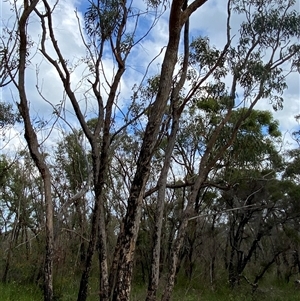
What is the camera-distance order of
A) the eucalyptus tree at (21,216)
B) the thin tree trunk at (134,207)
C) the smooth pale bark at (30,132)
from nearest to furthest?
the thin tree trunk at (134,207) → the smooth pale bark at (30,132) → the eucalyptus tree at (21,216)

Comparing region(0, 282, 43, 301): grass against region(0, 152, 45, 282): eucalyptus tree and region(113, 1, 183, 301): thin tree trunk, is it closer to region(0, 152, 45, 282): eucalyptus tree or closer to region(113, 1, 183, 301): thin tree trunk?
region(0, 152, 45, 282): eucalyptus tree

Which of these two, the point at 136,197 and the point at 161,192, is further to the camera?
the point at 161,192

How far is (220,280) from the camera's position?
1991 centimetres

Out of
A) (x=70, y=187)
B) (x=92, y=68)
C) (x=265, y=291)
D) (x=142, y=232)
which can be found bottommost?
(x=265, y=291)

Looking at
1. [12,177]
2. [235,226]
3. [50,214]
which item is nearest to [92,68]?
[50,214]

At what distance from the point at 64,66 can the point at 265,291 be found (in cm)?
1183

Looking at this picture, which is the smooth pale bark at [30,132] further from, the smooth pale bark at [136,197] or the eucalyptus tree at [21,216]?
the eucalyptus tree at [21,216]

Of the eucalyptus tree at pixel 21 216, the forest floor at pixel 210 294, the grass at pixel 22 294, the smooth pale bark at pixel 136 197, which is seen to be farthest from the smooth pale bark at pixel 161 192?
the eucalyptus tree at pixel 21 216

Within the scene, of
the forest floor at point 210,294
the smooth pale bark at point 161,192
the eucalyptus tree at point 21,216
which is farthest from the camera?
the eucalyptus tree at point 21,216

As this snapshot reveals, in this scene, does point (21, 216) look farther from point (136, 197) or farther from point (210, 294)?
point (136, 197)

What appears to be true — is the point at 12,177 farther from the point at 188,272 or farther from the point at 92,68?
the point at 92,68

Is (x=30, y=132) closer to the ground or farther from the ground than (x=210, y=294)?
farther from the ground

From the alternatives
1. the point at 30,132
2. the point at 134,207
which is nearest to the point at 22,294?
the point at 30,132

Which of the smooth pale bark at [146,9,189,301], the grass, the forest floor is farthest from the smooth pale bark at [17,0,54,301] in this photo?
the forest floor
